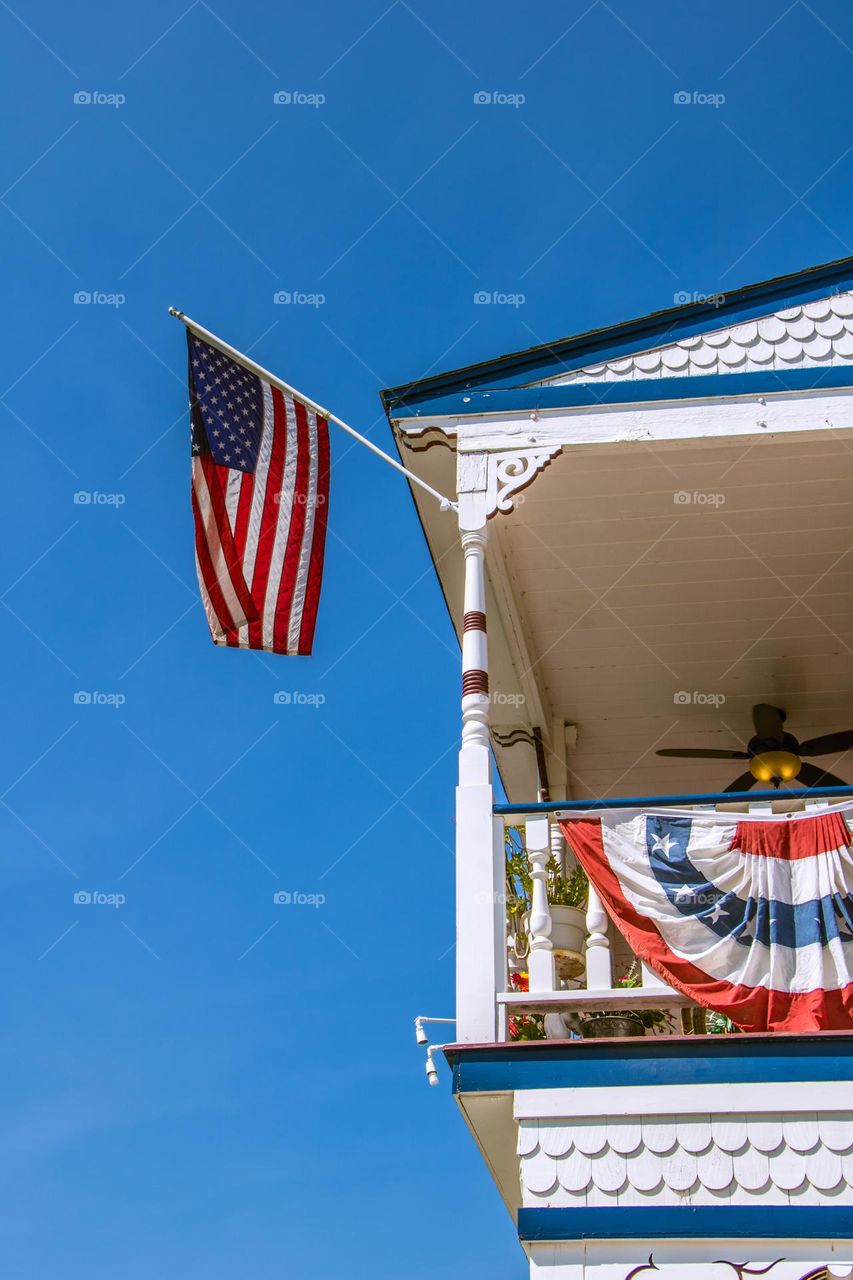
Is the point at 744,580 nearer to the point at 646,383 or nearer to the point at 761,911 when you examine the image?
the point at 646,383

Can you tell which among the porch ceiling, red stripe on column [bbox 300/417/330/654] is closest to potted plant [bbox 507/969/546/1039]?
red stripe on column [bbox 300/417/330/654]

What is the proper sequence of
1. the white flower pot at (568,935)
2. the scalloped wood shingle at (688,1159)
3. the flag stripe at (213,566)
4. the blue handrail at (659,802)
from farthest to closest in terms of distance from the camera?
the flag stripe at (213,566) → the white flower pot at (568,935) → the blue handrail at (659,802) → the scalloped wood shingle at (688,1159)

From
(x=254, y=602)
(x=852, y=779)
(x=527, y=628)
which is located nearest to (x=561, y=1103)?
(x=254, y=602)

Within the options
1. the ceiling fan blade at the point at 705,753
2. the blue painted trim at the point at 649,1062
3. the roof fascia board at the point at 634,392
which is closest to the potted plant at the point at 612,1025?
the blue painted trim at the point at 649,1062

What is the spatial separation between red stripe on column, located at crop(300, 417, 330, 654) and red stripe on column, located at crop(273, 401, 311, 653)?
0.08 m

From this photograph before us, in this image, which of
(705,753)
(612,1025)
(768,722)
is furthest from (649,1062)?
(768,722)

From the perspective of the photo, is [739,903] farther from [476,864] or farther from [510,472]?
[510,472]

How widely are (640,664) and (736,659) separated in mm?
782

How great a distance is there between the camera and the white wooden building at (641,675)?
607 centimetres

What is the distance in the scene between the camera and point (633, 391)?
8359 mm

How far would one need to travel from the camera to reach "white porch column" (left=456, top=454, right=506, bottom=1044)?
6590mm

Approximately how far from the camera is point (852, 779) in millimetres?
11562

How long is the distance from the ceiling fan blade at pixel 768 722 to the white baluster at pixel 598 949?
16.1ft

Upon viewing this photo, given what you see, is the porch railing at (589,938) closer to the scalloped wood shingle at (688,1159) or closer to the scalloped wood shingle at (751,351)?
the scalloped wood shingle at (688,1159)
